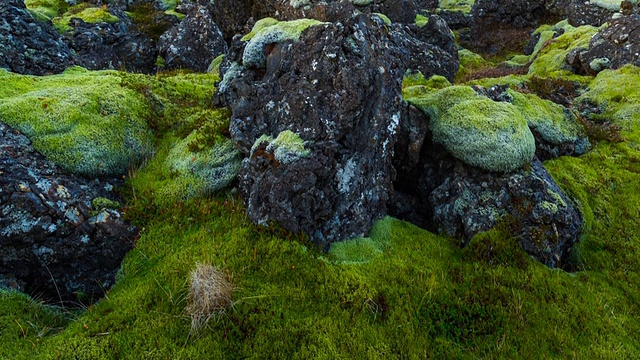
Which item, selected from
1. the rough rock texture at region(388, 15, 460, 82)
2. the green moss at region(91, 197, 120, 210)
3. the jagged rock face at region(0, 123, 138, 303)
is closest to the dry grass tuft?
the jagged rock face at region(0, 123, 138, 303)

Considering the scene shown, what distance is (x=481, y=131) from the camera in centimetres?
877

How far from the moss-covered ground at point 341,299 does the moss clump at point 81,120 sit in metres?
0.93

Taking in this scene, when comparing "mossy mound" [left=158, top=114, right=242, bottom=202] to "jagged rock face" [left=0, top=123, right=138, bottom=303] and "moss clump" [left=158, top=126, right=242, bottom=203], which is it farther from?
"jagged rock face" [left=0, top=123, right=138, bottom=303]

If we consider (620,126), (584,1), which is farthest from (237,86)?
(584,1)

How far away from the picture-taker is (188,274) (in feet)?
20.5

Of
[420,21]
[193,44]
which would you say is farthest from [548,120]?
[193,44]

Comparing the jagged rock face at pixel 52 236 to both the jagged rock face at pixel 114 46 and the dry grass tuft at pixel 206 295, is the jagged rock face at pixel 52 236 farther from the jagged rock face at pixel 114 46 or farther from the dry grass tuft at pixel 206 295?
the jagged rock face at pixel 114 46

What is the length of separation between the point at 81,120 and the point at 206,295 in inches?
244

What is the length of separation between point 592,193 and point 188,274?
10.2m

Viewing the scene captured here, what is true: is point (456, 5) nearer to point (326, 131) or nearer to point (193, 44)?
point (193, 44)

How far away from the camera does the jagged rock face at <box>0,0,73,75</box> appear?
1242 cm

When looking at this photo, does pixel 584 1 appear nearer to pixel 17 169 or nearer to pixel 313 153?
pixel 313 153

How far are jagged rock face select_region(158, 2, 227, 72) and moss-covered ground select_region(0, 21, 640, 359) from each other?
→ 1507 centimetres

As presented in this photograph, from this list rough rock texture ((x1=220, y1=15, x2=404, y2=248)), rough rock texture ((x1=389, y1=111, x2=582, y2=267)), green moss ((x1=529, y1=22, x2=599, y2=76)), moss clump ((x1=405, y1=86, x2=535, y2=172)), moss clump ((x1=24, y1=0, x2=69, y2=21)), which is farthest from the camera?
moss clump ((x1=24, y1=0, x2=69, y2=21))
